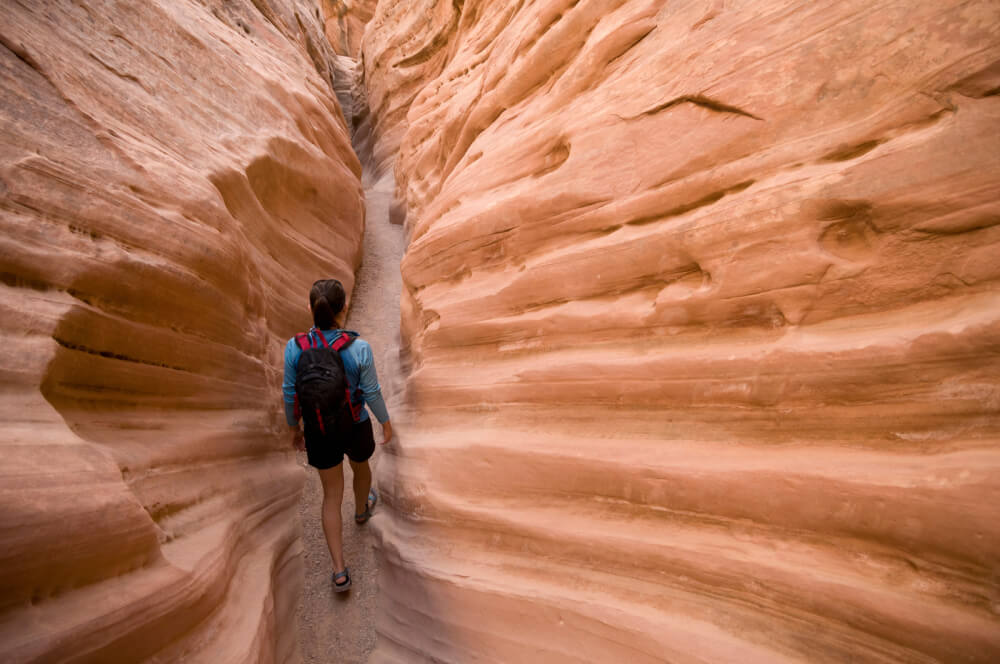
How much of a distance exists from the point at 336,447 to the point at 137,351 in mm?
1120

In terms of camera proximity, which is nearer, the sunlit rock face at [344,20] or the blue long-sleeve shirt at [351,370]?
the blue long-sleeve shirt at [351,370]

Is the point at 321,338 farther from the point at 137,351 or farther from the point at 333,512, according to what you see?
the point at 333,512

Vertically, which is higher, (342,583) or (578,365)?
(578,365)

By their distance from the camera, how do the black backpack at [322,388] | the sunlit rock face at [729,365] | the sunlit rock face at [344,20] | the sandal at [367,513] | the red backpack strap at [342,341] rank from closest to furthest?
the sunlit rock face at [729,365]
the black backpack at [322,388]
the red backpack strap at [342,341]
the sandal at [367,513]
the sunlit rock face at [344,20]

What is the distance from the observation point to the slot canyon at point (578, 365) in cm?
150

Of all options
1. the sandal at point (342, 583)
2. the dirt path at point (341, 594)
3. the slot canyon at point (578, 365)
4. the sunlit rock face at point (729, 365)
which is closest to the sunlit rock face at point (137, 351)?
the slot canyon at point (578, 365)

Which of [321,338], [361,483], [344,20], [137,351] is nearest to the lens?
[137,351]

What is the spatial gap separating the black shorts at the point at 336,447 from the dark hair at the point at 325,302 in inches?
24.9

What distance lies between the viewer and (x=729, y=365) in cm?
191

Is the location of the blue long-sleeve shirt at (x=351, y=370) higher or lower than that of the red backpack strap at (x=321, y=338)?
lower

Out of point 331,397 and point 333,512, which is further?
point 333,512

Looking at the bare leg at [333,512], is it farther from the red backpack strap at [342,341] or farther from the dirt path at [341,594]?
the red backpack strap at [342,341]

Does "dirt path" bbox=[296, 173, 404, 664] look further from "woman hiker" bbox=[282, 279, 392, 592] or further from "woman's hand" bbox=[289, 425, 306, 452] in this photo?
"woman's hand" bbox=[289, 425, 306, 452]

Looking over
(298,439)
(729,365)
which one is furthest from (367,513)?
(729,365)
